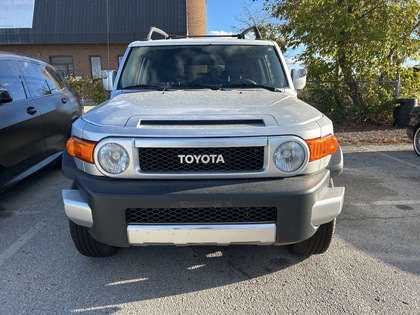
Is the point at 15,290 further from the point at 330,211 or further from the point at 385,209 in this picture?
the point at 385,209

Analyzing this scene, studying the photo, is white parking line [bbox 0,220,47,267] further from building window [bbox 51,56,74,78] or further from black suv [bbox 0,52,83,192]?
building window [bbox 51,56,74,78]

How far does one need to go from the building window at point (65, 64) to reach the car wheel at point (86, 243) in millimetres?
21521

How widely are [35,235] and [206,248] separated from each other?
1784 mm

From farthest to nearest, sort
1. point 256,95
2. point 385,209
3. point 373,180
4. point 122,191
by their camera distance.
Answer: point 373,180, point 385,209, point 256,95, point 122,191

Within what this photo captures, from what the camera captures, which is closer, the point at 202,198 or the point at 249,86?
the point at 202,198

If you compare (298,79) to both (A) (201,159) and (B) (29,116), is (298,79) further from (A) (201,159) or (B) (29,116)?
(B) (29,116)

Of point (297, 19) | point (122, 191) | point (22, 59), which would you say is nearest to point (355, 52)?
point (297, 19)

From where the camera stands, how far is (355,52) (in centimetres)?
934

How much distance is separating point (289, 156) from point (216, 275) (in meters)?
1.17

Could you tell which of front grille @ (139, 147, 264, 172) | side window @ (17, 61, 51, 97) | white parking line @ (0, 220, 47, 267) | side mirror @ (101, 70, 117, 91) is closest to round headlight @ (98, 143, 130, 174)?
front grille @ (139, 147, 264, 172)

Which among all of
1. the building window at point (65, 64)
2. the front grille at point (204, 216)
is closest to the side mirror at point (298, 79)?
the front grille at point (204, 216)

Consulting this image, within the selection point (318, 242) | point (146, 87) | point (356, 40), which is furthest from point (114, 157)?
point (356, 40)

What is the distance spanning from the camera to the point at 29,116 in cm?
435

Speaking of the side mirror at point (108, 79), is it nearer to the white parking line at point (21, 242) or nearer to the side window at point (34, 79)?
the side window at point (34, 79)
